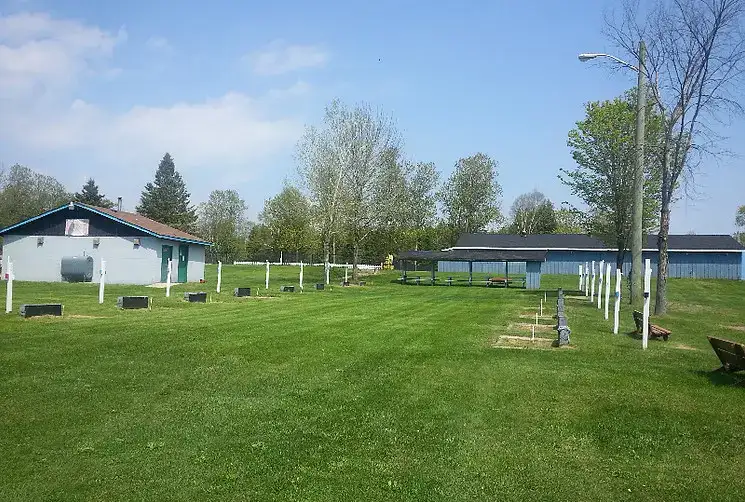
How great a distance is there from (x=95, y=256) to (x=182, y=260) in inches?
198

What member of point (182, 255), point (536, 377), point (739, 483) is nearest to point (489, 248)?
point (182, 255)

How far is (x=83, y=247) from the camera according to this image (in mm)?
34875

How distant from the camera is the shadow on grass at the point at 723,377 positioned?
31.3ft

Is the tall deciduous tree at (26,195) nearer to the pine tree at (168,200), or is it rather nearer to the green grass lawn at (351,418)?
the pine tree at (168,200)

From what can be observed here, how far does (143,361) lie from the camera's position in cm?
1039

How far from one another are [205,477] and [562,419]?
13.9ft

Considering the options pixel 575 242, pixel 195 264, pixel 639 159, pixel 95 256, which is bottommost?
pixel 195 264

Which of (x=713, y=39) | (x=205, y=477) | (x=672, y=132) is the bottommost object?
(x=205, y=477)

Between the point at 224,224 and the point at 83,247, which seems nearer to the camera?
the point at 83,247

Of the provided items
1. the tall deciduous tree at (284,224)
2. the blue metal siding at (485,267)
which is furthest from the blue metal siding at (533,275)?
the tall deciduous tree at (284,224)

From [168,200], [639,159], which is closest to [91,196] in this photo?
[168,200]

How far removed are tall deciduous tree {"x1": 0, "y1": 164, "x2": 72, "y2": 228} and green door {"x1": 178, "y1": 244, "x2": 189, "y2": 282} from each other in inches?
1072

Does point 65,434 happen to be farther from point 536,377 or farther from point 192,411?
point 536,377

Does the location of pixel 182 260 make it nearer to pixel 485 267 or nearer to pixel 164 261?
pixel 164 261
